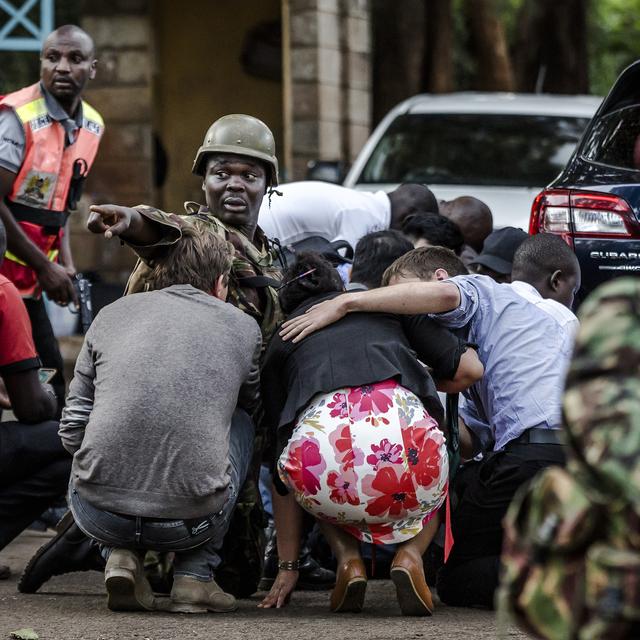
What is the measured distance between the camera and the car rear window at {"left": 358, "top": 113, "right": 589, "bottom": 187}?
9172mm

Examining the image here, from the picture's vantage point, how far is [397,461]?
181 inches

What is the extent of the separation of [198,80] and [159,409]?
37.1 ft

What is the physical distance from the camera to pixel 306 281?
16.6ft

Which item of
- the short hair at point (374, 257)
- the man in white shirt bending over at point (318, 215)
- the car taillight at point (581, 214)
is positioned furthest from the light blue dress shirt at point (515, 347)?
the man in white shirt bending over at point (318, 215)

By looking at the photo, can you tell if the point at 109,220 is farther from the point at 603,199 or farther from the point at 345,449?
the point at 603,199

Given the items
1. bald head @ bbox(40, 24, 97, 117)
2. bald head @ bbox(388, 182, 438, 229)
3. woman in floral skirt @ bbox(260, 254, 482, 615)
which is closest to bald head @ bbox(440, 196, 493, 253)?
bald head @ bbox(388, 182, 438, 229)

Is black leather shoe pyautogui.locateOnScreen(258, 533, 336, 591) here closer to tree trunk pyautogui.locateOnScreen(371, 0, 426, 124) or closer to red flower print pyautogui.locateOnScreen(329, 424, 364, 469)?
red flower print pyautogui.locateOnScreen(329, 424, 364, 469)

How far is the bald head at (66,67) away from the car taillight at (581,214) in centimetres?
211

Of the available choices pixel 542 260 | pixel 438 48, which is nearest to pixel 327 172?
pixel 542 260

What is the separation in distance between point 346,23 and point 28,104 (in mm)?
7696

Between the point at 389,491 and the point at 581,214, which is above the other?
the point at 581,214

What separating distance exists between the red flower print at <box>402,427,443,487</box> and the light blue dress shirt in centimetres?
38

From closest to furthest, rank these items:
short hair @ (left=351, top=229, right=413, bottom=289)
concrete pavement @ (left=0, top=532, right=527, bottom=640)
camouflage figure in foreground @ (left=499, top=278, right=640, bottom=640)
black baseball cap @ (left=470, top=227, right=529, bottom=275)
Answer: camouflage figure in foreground @ (left=499, top=278, right=640, bottom=640)
concrete pavement @ (left=0, top=532, right=527, bottom=640)
short hair @ (left=351, top=229, right=413, bottom=289)
black baseball cap @ (left=470, top=227, right=529, bottom=275)

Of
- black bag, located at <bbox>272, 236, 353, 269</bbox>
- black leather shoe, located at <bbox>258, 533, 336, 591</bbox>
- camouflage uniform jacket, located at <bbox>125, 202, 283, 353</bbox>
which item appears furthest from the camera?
black bag, located at <bbox>272, 236, 353, 269</bbox>
